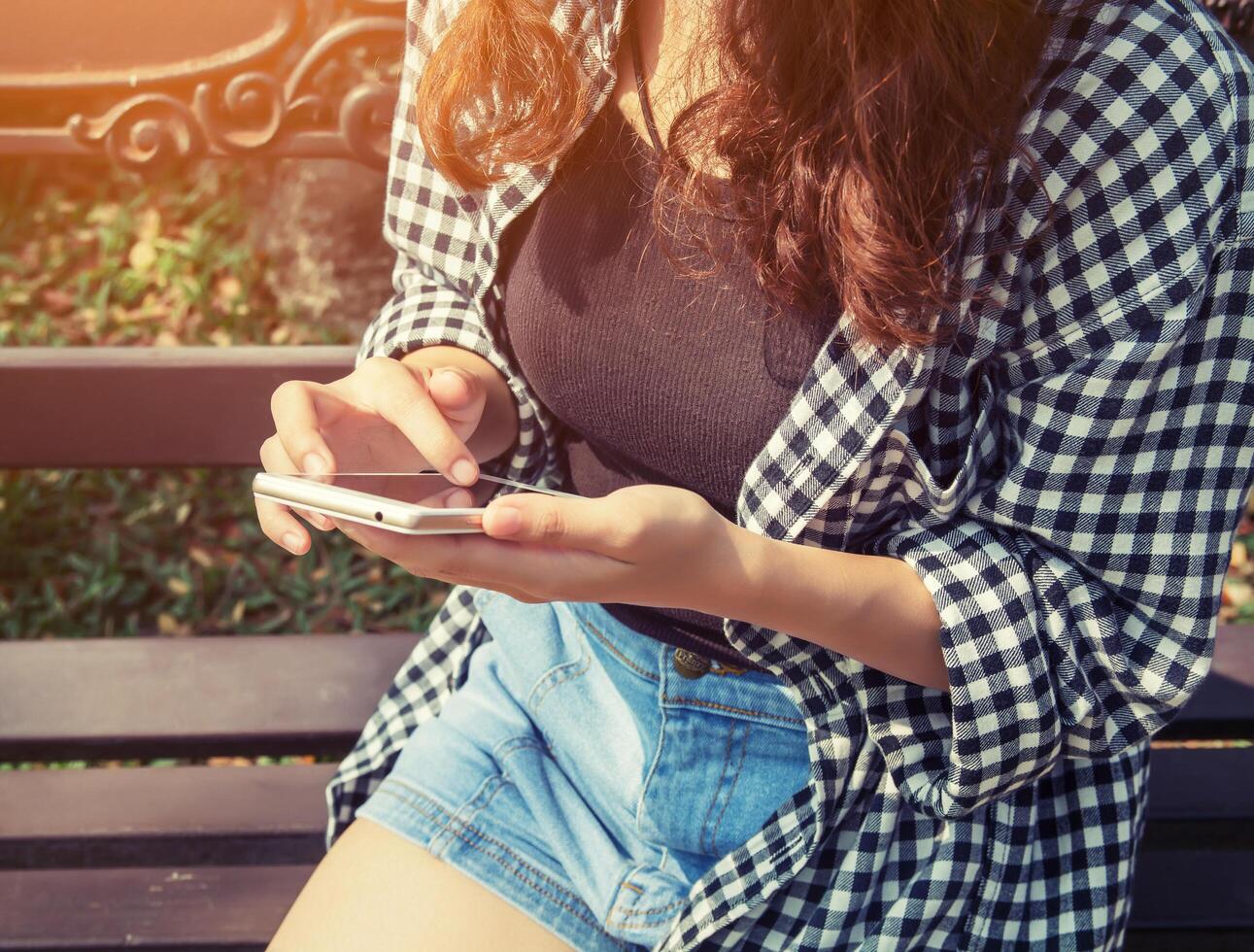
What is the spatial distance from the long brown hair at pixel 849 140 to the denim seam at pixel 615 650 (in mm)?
472

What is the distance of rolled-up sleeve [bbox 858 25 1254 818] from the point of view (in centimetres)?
104

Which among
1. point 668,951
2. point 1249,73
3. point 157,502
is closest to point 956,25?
point 1249,73

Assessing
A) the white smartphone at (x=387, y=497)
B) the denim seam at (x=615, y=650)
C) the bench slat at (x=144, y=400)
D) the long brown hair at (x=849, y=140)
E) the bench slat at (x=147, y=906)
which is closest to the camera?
the white smartphone at (x=387, y=497)

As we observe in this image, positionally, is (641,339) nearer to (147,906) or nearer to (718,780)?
(718,780)

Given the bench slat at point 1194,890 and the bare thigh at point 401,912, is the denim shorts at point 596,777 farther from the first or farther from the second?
the bench slat at point 1194,890

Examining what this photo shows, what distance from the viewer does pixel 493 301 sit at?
4.88 ft

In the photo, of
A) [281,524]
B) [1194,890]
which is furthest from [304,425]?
[1194,890]

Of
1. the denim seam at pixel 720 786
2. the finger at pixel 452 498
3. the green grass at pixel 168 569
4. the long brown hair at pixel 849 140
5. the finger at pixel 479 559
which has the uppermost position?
the long brown hair at pixel 849 140

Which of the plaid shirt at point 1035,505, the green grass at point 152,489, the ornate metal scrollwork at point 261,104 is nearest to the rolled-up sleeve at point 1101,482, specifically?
the plaid shirt at point 1035,505

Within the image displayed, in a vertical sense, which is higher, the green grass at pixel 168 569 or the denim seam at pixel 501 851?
the denim seam at pixel 501 851

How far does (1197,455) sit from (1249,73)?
36cm

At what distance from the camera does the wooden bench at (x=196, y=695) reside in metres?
1.74

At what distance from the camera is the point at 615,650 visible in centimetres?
141

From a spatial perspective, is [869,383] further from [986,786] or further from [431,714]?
[431,714]
